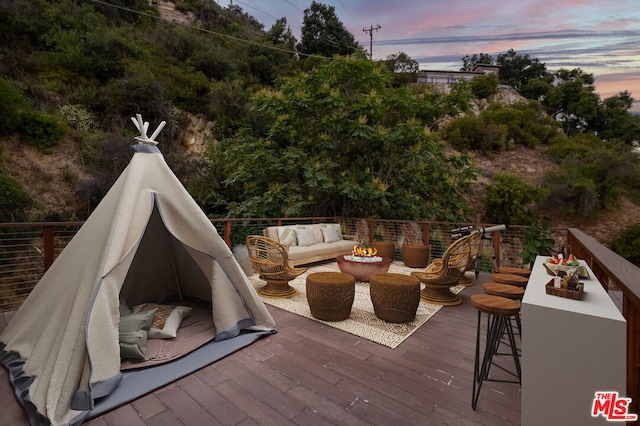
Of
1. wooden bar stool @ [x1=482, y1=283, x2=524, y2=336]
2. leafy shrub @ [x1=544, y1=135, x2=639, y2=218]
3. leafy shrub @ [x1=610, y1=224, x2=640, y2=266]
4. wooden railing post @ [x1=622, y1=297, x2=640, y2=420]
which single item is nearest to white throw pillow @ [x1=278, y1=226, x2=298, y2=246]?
wooden bar stool @ [x1=482, y1=283, x2=524, y2=336]

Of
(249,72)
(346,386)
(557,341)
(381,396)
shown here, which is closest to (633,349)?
(557,341)

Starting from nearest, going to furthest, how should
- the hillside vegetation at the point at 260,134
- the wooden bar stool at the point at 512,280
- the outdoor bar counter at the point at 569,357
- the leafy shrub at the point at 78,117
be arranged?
the outdoor bar counter at the point at 569,357
the wooden bar stool at the point at 512,280
the hillside vegetation at the point at 260,134
the leafy shrub at the point at 78,117

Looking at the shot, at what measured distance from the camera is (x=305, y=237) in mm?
5988

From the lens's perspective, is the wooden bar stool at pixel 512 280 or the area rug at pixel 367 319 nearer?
the wooden bar stool at pixel 512 280

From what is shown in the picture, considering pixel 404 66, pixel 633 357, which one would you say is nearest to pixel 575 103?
pixel 404 66

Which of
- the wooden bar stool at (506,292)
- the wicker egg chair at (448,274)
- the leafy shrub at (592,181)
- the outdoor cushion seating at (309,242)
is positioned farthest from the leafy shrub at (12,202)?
the leafy shrub at (592,181)

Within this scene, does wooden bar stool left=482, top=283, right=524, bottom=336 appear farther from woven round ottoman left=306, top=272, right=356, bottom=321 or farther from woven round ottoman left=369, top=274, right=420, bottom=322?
woven round ottoman left=306, top=272, right=356, bottom=321

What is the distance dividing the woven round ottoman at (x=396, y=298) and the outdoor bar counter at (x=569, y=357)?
→ 1750 mm

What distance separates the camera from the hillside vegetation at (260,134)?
817 centimetres

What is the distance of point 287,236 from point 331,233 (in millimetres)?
1156

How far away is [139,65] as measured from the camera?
12664mm

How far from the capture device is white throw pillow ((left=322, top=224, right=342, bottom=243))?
6473 millimetres

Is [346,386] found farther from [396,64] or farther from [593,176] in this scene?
[396,64]

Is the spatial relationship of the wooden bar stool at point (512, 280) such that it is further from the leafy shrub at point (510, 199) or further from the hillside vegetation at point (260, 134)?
the leafy shrub at point (510, 199)
